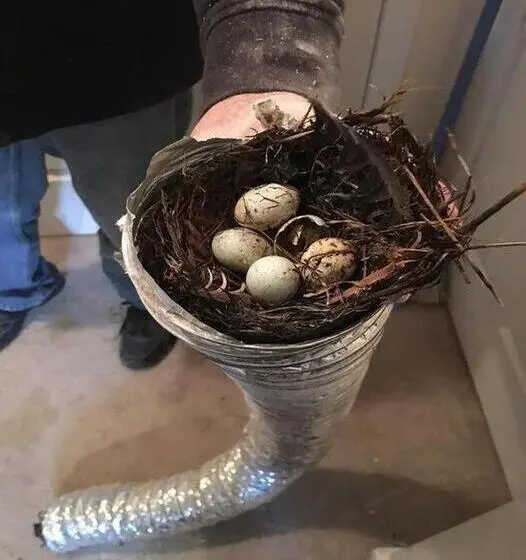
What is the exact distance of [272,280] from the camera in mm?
532

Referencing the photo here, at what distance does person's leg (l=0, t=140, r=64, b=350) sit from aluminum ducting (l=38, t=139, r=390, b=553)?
417mm

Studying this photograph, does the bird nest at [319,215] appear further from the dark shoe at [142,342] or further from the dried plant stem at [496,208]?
the dark shoe at [142,342]

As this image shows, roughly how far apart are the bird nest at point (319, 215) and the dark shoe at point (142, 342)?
73cm

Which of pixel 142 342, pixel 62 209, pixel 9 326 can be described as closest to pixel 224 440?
pixel 142 342

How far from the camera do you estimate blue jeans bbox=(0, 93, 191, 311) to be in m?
0.95

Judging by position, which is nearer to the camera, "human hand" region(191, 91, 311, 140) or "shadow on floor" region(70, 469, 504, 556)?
"human hand" region(191, 91, 311, 140)

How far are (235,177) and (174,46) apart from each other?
10.8 inches

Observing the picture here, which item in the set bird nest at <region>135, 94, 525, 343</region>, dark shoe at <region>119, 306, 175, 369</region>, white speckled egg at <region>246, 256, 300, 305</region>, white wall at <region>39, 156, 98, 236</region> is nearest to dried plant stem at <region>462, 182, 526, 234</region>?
bird nest at <region>135, 94, 525, 343</region>

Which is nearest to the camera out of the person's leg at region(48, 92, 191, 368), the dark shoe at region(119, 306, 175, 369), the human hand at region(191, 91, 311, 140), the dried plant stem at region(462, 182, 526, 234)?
the dried plant stem at region(462, 182, 526, 234)

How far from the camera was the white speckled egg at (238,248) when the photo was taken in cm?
57

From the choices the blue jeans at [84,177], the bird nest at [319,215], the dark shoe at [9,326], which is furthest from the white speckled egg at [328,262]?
the dark shoe at [9,326]

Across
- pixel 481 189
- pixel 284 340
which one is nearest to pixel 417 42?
pixel 481 189

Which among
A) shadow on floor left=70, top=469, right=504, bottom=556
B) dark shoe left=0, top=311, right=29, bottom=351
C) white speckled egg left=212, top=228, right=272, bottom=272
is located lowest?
shadow on floor left=70, top=469, right=504, bottom=556

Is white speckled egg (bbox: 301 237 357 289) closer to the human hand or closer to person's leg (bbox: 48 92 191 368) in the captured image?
the human hand
